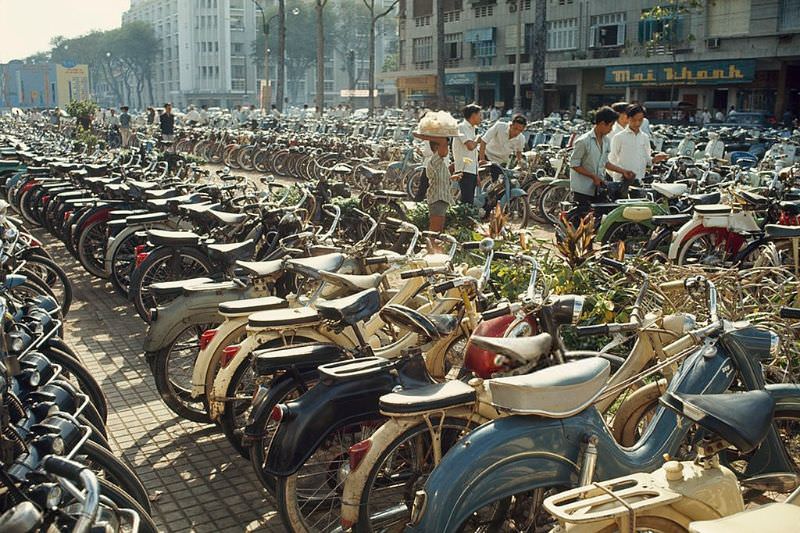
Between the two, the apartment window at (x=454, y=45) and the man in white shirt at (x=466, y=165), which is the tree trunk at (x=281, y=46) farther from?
the man in white shirt at (x=466, y=165)

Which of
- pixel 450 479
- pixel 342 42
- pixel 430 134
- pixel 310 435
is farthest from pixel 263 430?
pixel 342 42

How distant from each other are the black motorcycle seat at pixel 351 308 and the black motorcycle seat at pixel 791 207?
4706 millimetres

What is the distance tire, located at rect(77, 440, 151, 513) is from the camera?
349cm

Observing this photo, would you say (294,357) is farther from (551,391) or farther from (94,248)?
(94,248)

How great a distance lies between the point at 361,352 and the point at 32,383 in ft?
5.15

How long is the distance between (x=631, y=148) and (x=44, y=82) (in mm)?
47858

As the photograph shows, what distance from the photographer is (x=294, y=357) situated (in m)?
4.19

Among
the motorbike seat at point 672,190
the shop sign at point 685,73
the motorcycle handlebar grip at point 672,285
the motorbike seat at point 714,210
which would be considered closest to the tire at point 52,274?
the motorcycle handlebar grip at point 672,285

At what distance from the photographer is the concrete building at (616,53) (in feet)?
111

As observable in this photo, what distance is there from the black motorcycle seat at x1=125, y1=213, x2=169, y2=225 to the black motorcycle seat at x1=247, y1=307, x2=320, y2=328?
3856 millimetres

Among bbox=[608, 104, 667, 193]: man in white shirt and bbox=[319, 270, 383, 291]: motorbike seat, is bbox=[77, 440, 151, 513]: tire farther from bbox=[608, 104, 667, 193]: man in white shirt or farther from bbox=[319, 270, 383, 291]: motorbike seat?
bbox=[608, 104, 667, 193]: man in white shirt

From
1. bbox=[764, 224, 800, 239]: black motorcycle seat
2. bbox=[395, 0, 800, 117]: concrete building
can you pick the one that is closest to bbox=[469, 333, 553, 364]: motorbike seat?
bbox=[764, 224, 800, 239]: black motorcycle seat

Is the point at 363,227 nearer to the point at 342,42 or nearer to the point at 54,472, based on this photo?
the point at 54,472

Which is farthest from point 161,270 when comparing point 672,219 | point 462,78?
point 462,78
